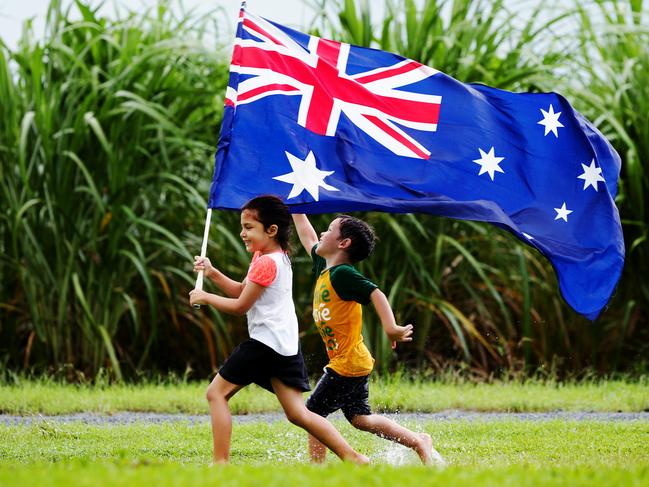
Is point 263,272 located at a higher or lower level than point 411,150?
lower

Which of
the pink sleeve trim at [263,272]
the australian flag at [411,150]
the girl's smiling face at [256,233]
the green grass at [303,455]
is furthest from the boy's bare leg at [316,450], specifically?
the australian flag at [411,150]

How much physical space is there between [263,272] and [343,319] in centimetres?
52

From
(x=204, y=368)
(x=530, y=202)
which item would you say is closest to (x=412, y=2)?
(x=204, y=368)

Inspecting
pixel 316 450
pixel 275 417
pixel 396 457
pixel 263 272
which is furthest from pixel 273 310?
pixel 275 417

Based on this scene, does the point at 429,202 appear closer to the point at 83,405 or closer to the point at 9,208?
the point at 83,405

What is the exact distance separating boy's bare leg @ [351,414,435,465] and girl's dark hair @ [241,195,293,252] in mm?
1005

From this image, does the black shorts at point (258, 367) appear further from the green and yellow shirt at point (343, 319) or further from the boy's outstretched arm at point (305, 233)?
the boy's outstretched arm at point (305, 233)

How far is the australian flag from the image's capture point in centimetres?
599

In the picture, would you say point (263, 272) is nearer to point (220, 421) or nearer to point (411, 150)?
point (220, 421)

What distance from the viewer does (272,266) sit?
211 inches

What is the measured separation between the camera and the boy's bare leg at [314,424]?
205 inches

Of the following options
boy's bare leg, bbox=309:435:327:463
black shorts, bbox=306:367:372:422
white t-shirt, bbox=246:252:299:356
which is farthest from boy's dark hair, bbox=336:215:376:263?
boy's bare leg, bbox=309:435:327:463

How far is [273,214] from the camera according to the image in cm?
554

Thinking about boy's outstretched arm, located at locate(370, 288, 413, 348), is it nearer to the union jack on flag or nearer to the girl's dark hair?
the girl's dark hair
